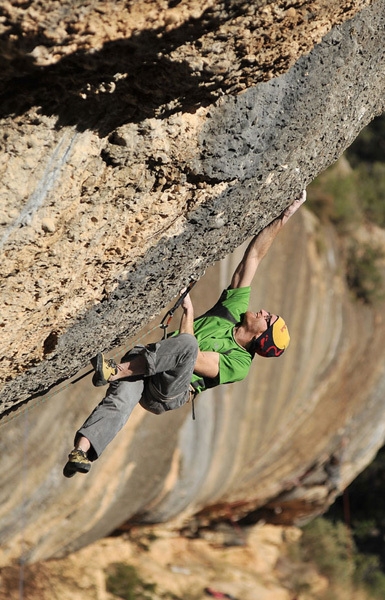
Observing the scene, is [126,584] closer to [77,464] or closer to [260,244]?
[77,464]

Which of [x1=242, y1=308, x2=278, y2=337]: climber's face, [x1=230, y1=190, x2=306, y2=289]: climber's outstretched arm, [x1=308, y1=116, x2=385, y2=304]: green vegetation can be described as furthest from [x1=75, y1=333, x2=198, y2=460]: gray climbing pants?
[x1=308, y1=116, x2=385, y2=304]: green vegetation

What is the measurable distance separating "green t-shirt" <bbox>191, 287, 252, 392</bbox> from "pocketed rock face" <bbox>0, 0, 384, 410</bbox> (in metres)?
0.59

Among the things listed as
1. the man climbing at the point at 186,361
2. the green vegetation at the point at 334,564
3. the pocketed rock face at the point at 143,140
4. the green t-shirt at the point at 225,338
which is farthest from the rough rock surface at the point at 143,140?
the green vegetation at the point at 334,564

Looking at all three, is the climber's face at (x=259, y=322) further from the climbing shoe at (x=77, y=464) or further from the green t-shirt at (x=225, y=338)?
the climbing shoe at (x=77, y=464)

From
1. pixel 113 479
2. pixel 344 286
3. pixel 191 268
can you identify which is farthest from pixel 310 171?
pixel 344 286

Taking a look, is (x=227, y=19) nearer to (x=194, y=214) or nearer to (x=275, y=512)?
(x=194, y=214)

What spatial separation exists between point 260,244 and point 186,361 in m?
1.05

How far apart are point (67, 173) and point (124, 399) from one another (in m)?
1.78

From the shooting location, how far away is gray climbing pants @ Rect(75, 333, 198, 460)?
405 centimetres

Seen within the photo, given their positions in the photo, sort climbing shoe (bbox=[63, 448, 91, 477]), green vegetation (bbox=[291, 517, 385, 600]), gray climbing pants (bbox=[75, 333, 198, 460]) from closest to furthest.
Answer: climbing shoe (bbox=[63, 448, 91, 477]) < gray climbing pants (bbox=[75, 333, 198, 460]) < green vegetation (bbox=[291, 517, 385, 600])

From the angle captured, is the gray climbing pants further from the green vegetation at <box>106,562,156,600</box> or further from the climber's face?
the green vegetation at <box>106,562,156,600</box>

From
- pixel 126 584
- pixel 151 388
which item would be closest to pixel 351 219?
pixel 126 584

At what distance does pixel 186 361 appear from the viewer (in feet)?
13.4

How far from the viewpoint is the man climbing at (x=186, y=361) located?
4059 millimetres
